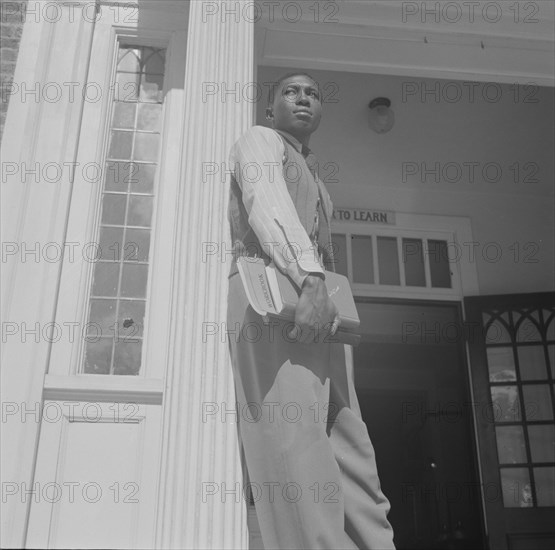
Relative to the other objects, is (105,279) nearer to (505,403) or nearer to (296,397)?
(296,397)

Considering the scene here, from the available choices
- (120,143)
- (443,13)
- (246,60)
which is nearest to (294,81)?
(246,60)

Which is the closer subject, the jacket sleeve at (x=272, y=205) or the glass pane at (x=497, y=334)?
the jacket sleeve at (x=272, y=205)

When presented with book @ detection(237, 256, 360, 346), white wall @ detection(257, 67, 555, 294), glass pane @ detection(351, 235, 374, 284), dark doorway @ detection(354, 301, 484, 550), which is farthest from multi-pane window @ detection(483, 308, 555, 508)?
book @ detection(237, 256, 360, 346)

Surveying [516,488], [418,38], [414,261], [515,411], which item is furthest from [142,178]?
[516,488]

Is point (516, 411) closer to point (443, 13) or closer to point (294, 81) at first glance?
point (443, 13)

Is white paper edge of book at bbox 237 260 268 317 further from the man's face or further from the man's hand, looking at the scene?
the man's face

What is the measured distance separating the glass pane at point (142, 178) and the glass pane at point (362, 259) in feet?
8.36

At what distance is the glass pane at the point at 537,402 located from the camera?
5.57 meters

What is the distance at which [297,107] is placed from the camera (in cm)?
287

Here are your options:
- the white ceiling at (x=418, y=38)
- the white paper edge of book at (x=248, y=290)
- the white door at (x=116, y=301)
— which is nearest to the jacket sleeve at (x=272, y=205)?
the white paper edge of book at (x=248, y=290)

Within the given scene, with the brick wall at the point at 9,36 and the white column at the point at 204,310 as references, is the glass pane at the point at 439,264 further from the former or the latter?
the brick wall at the point at 9,36

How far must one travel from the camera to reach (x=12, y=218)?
11.3 feet

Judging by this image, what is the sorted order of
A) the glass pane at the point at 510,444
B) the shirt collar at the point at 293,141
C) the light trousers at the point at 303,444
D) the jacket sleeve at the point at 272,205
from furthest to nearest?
the glass pane at the point at 510,444 < the shirt collar at the point at 293,141 < the jacket sleeve at the point at 272,205 < the light trousers at the point at 303,444

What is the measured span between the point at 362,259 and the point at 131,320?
292 cm
